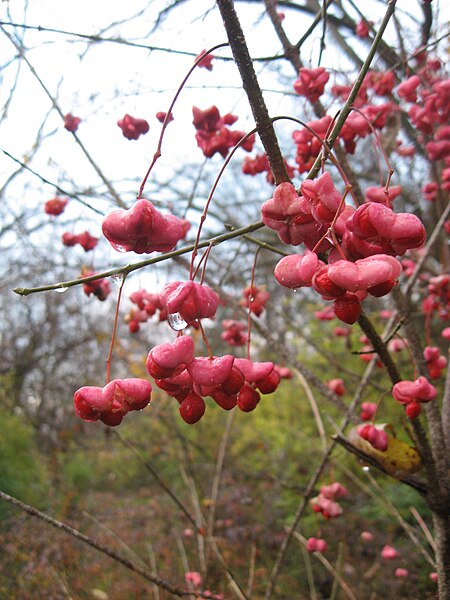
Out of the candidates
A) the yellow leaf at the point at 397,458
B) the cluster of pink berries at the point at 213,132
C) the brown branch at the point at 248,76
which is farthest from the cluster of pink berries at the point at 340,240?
the cluster of pink berries at the point at 213,132

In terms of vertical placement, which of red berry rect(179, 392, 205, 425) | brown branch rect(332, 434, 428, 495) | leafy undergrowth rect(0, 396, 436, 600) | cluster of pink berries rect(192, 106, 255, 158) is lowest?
leafy undergrowth rect(0, 396, 436, 600)

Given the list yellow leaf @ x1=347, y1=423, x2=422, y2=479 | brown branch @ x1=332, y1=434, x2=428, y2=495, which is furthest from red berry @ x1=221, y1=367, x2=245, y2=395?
yellow leaf @ x1=347, y1=423, x2=422, y2=479

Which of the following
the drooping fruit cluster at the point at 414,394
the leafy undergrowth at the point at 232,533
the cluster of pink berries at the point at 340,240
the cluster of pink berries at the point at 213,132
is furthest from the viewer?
the leafy undergrowth at the point at 232,533

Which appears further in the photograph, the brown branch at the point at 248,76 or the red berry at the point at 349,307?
the brown branch at the point at 248,76

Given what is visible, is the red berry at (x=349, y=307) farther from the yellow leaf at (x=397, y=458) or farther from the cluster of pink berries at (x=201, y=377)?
the yellow leaf at (x=397, y=458)

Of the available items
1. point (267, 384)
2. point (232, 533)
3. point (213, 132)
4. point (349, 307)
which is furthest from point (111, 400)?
point (232, 533)

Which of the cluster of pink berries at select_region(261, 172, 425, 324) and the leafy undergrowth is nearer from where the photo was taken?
the cluster of pink berries at select_region(261, 172, 425, 324)

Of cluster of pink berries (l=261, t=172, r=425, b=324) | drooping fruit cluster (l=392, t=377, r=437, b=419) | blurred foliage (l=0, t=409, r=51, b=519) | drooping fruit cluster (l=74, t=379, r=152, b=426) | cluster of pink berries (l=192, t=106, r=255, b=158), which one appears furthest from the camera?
blurred foliage (l=0, t=409, r=51, b=519)

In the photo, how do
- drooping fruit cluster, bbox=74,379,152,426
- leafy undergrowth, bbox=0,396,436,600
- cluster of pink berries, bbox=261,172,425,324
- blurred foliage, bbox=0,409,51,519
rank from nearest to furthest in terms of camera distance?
cluster of pink berries, bbox=261,172,425,324, drooping fruit cluster, bbox=74,379,152,426, leafy undergrowth, bbox=0,396,436,600, blurred foliage, bbox=0,409,51,519

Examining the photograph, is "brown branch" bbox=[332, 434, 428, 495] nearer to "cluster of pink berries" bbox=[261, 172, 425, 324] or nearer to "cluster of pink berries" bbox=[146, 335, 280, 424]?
"cluster of pink berries" bbox=[146, 335, 280, 424]

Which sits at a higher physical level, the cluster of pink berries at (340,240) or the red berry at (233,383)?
the cluster of pink berries at (340,240)

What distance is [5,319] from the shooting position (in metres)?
10.5

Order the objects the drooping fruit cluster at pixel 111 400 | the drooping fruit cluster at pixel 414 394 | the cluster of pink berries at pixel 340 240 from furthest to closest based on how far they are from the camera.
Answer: the drooping fruit cluster at pixel 414 394 → the drooping fruit cluster at pixel 111 400 → the cluster of pink berries at pixel 340 240

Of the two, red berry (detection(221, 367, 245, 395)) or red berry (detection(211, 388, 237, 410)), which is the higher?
red berry (detection(221, 367, 245, 395))
